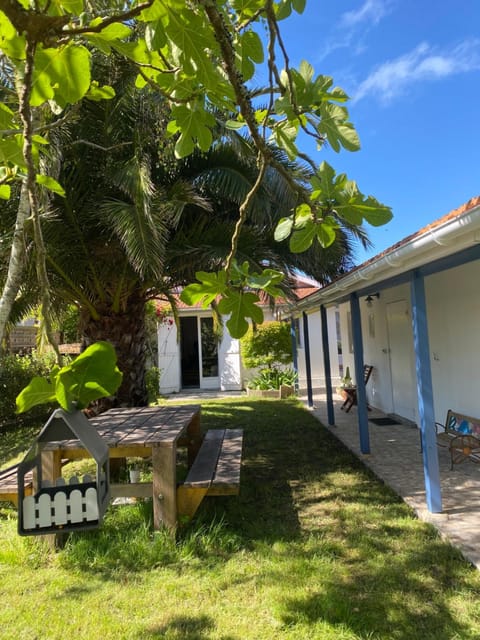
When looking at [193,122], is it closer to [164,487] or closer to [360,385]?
[164,487]

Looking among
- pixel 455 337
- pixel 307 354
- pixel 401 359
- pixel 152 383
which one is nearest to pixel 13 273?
pixel 455 337

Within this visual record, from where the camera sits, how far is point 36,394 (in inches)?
36.6

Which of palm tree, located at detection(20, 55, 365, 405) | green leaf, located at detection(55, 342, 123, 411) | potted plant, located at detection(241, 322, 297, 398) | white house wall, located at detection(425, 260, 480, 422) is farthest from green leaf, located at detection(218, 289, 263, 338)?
potted plant, located at detection(241, 322, 297, 398)

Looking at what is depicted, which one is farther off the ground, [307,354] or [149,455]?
[307,354]

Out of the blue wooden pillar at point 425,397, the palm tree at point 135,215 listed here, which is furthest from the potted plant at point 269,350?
the blue wooden pillar at point 425,397

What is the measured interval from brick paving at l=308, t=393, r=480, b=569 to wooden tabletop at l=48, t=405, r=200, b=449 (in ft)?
8.95

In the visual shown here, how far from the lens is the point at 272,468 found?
615cm

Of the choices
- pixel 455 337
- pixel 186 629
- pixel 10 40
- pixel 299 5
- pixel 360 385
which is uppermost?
pixel 299 5

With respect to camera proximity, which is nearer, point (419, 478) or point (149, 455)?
point (149, 455)

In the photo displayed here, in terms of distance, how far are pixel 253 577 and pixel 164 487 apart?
1166mm

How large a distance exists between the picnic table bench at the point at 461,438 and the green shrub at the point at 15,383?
778 centimetres

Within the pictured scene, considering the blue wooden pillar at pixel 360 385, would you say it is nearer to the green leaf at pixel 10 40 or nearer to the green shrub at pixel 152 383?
the green leaf at pixel 10 40

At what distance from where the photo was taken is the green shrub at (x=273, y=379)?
1382 centimetres

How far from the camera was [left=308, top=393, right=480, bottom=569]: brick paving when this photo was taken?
12.7 ft
